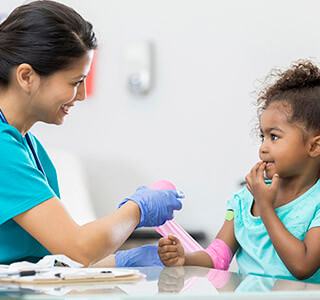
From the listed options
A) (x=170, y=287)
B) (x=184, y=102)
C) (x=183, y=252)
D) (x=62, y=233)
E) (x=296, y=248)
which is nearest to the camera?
(x=170, y=287)

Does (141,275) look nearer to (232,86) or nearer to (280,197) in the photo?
(280,197)

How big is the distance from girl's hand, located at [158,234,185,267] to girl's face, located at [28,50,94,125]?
42 centimetres

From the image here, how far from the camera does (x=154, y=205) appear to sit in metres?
1.34

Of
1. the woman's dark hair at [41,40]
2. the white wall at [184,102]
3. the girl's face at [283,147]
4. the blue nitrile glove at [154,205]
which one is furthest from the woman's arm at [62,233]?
the white wall at [184,102]

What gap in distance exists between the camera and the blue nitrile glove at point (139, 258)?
1373 millimetres

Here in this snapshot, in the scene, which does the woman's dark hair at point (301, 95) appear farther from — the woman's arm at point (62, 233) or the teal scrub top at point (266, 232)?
the woman's arm at point (62, 233)

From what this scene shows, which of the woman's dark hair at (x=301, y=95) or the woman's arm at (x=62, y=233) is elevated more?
the woman's dark hair at (x=301, y=95)

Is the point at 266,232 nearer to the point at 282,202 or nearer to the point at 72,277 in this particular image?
the point at 282,202

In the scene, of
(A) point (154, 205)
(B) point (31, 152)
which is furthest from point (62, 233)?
(B) point (31, 152)

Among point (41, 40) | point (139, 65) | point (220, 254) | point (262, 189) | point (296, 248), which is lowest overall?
point (220, 254)

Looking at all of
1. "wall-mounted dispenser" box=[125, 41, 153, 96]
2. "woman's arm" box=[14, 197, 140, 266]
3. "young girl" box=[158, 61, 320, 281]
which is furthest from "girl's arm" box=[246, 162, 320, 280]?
"wall-mounted dispenser" box=[125, 41, 153, 96]

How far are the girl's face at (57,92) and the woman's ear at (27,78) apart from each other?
15mm

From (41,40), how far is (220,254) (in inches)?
29.3

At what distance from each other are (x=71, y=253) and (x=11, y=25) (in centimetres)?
58
